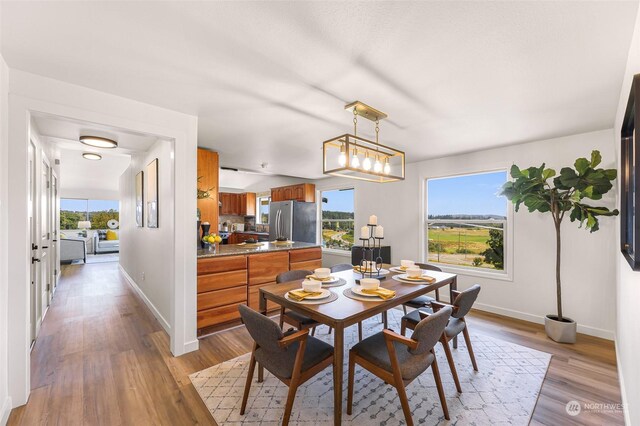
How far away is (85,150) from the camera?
174 inches

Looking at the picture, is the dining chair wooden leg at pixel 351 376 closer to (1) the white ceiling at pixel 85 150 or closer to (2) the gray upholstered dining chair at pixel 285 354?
(2) the gray upholstered dining chair at pixel 285 354

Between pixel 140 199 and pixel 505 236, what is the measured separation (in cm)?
553

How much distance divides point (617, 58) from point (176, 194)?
138 inches

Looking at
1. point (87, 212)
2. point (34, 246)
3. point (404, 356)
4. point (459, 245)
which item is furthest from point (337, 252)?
point (87, 212)

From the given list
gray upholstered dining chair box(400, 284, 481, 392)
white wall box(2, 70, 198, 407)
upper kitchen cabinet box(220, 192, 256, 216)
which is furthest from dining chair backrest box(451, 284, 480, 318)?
upper kitchen cabinet box(220, 192, 256, 216)

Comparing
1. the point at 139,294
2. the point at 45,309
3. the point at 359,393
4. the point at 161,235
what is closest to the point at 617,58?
the point at 359,393

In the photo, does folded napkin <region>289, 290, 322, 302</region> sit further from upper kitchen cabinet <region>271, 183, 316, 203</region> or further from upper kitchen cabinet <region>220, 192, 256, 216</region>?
upper kitchen cabinet <region>220, 192, 256, 216</region>

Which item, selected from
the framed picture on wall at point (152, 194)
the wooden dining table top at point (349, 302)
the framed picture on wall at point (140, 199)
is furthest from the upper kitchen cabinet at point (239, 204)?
the wooden dining table top at point (349, 302)

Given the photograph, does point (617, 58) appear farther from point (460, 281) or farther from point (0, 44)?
point (0, 44)

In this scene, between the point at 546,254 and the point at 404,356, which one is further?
the point at 546,254

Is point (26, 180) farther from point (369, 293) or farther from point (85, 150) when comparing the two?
point (85, 150)

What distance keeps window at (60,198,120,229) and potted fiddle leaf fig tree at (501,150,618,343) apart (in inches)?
481

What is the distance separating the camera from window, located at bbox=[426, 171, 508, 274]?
3.89 meters

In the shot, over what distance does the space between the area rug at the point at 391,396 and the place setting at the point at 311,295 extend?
77 centimetres
